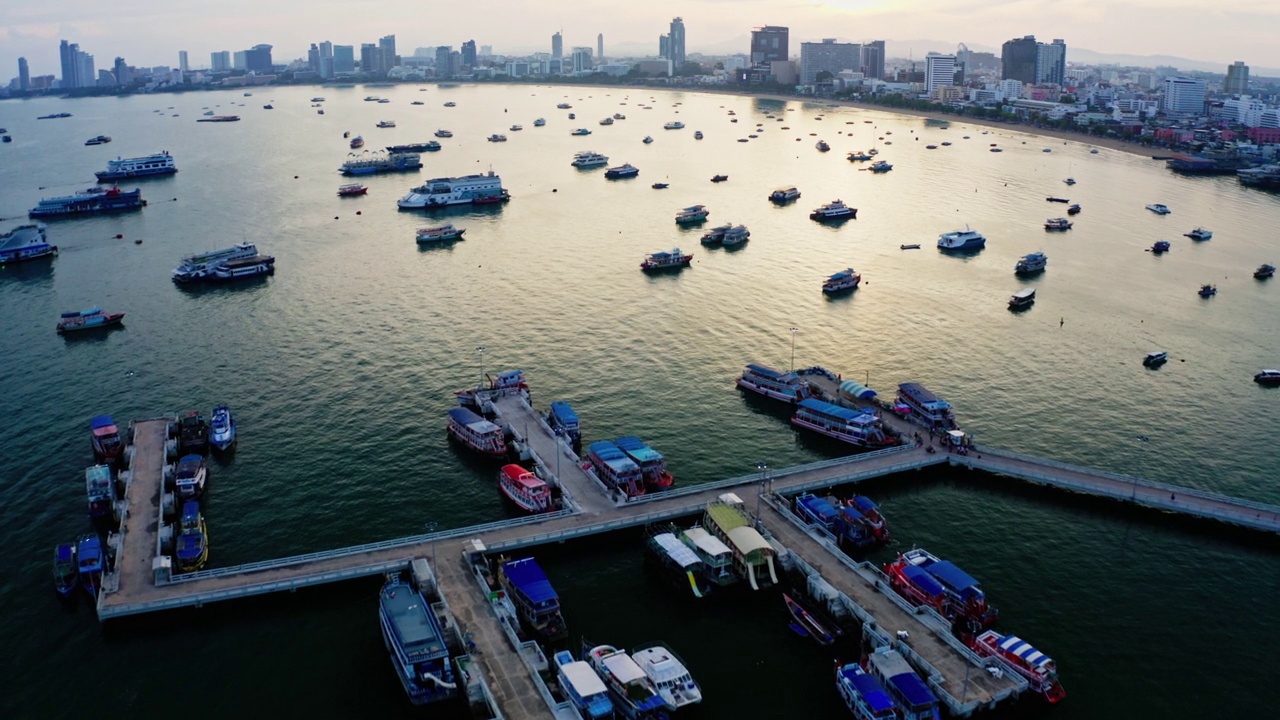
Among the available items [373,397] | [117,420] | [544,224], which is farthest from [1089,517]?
[544,224]

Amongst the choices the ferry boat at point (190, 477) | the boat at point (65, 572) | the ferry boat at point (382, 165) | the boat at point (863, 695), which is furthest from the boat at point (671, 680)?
the ferry boat at point (382, 165)

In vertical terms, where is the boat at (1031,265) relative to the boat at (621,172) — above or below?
below

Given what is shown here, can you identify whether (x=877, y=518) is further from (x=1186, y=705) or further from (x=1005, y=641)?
(x=1186, y=705)

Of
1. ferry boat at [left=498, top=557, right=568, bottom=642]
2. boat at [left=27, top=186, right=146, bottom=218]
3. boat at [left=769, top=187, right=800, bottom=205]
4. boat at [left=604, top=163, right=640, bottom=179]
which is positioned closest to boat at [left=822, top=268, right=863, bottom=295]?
boat at [left=769, top=187, right=800, bottom=205]

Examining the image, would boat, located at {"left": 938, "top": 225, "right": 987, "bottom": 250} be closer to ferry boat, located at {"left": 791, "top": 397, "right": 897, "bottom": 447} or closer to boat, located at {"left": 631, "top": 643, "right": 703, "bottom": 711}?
ferry boat, located at {"left": 791, "top": 397, "right": 897, "bottom": 447}

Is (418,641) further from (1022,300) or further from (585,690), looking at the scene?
(1022,300)

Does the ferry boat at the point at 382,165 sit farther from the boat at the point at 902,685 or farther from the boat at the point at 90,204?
the boat at the point at 902,685
